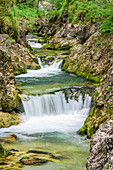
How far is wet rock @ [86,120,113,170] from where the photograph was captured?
281 cm

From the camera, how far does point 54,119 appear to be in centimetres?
906

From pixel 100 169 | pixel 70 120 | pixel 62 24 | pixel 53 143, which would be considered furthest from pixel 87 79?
pixel 62 24

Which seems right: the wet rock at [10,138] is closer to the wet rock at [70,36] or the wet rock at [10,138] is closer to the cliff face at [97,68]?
the cliff face at [97,68]

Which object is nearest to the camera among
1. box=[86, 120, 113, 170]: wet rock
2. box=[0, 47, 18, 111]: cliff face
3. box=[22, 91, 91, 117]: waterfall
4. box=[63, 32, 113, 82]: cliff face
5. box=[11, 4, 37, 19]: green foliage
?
box=[86, 120, 113, 170]: wet rock

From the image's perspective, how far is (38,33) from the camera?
33.6 meters

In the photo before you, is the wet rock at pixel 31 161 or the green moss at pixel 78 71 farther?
the green moss at pixel 78 71

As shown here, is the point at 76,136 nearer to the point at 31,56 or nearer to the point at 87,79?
the point at 87,79

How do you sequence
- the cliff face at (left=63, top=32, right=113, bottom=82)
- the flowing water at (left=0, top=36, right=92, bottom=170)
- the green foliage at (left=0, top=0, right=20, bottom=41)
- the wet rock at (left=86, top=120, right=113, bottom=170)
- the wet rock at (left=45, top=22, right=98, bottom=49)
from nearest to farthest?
the wet rock at (left=86, top=120, right=113, bottom=170) → the flowing water at (left=0, top=36, right=92, bottom=170) → the green foliage at (left=0, top=0, right=20, bottom=41) → the cliff face at (left=63, top=32, right=113, bottom=82) → the wet rock at (left=45, top=22, right=98, bottom=49)

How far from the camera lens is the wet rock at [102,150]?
2814mm

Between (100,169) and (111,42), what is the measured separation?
10.7 meters

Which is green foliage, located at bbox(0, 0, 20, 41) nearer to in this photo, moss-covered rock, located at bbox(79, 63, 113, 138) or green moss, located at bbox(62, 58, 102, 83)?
green moss, located at bbox(62, 58, 102, 83)

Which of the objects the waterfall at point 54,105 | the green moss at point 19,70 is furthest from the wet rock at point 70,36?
the waterfall at point 54,105

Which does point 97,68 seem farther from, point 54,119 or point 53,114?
point 54,119

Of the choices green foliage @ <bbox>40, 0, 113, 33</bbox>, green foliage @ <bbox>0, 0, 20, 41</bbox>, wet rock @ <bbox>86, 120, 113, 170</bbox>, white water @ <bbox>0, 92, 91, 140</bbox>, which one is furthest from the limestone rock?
green foliage @ <bbox>40, 0, 113, 33</bbox>
